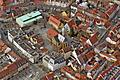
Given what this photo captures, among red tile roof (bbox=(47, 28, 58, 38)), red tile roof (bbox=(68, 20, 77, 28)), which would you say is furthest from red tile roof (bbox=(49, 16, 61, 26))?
red tile roof (bbox=(47, 28, 58, 38))

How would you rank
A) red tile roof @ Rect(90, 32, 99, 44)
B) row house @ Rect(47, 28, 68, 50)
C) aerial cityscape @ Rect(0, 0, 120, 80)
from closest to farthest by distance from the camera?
1. aerial cityscape @ Rect(0, 0, 120, 80)
2. row house @ Rect(47, 28, 68, 50)
3. red tile roof @ Rect(90, 32, 99, 44)

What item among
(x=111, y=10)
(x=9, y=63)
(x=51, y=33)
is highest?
(x=111, y=10)

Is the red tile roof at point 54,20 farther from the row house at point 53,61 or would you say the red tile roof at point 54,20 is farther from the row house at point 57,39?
the row house at point 53,61

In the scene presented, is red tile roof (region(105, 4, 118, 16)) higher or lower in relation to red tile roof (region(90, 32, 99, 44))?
higher

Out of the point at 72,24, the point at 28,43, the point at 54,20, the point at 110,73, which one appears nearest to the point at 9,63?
the point at 28,43

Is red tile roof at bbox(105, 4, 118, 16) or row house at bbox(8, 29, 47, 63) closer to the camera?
row house at bbox(8, 29, 47, 63)

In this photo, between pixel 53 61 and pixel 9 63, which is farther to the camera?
pixel 9 63

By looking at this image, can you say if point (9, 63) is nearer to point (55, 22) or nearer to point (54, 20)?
point (55, 22)

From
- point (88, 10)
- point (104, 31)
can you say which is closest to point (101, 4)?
point (88, 10)

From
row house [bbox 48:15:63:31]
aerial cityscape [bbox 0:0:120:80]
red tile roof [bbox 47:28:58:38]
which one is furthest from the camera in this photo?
row house [bbox 48:15:63:31]

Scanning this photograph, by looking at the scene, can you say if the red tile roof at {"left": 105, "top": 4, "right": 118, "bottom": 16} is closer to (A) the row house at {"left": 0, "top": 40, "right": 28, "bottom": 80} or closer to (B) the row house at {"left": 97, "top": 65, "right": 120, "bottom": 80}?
(B) the row house at {"left": 97, "top": 65, "right": 120, "bottom": 80}
